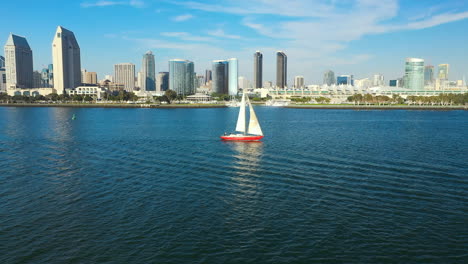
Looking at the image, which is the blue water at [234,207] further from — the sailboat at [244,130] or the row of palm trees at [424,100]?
the row of palm trees at [424,100]

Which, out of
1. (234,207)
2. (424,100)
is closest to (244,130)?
(234,207)

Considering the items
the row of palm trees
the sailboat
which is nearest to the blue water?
the sailboat

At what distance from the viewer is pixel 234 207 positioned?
19.7m

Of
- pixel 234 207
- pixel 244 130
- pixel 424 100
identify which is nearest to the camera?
pixel 234 207

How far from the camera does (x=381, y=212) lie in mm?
18625

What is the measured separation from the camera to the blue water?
1441cm

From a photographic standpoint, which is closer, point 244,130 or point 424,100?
point 244,130

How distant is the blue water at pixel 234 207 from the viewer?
14414 millimetres

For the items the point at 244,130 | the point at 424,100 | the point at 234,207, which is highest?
the point at 424,100

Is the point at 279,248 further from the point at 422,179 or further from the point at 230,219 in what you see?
the point at 422,179

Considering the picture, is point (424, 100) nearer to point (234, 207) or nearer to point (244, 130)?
point (244, 130)

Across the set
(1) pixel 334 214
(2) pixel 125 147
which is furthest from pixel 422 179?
(2) pixel 125 147

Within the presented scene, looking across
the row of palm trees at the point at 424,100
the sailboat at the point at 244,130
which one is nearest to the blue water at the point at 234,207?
the sailboat at the point at 244,130

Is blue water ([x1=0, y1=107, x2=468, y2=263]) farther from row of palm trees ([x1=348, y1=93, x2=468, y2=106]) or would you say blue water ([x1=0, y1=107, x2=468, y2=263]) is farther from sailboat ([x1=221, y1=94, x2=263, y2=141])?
row of palm trees ([x1=348, y1=93, x2=468, y2=106])
